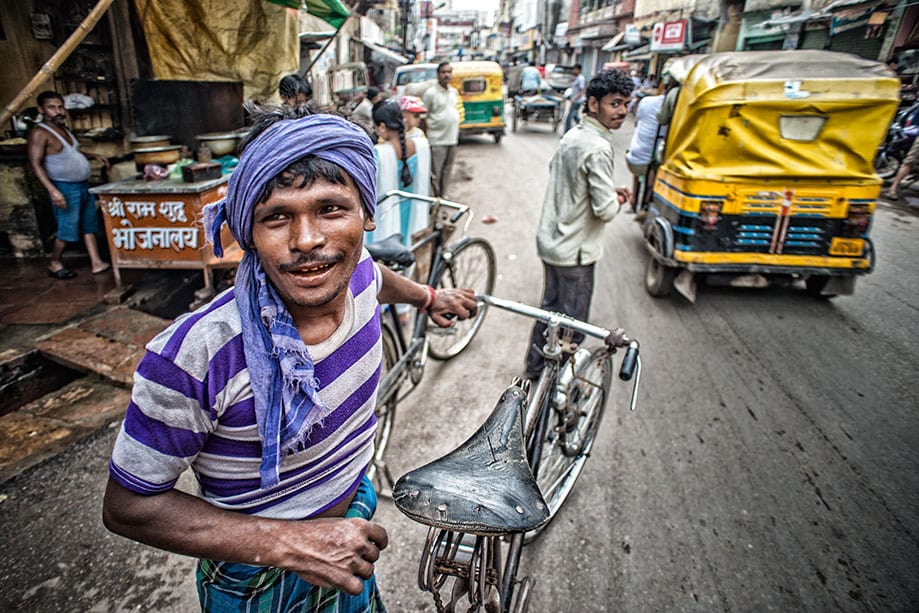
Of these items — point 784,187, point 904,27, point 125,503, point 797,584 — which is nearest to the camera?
point 125,503

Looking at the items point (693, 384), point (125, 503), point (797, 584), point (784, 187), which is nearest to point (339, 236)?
point (125, 503)

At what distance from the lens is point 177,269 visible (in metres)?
4.43

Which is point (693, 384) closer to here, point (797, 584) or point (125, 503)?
point (797, 584)

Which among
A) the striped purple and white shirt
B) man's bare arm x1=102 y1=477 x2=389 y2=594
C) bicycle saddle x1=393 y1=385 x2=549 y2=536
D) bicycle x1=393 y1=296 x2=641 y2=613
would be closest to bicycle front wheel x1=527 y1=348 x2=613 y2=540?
bicycle x1=393 y1=296 x2=641 y2=613

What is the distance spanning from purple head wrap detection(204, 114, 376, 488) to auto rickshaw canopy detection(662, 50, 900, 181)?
4135mm

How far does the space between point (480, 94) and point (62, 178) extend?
10236mm

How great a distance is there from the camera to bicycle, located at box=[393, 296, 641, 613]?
3.97 ft

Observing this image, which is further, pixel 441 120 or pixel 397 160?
pixel 441 120

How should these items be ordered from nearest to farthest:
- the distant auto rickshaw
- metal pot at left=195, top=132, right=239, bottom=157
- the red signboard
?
metal pot at left=195, top=132, right=239, bottom=157, the distant auto rickshaw, the red signboard

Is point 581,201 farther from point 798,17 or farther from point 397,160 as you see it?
point 798,17

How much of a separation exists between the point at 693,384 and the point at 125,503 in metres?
3.56

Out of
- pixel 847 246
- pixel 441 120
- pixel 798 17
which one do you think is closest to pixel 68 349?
pixel 441 120

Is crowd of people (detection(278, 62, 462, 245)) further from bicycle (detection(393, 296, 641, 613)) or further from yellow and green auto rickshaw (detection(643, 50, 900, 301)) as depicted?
yellow and green auto rickshaw (detection(643, 50, 900, 301))

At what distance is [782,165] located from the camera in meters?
4.21
